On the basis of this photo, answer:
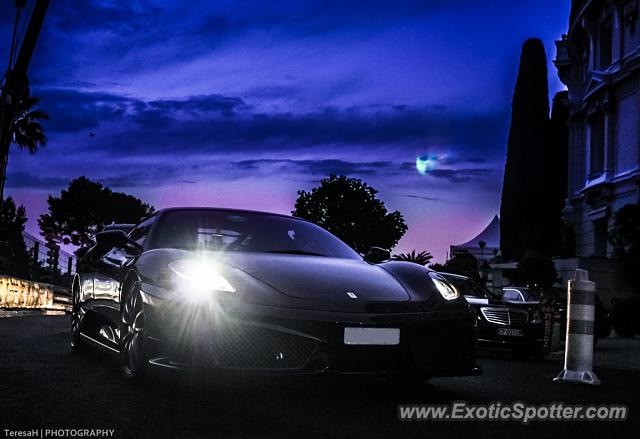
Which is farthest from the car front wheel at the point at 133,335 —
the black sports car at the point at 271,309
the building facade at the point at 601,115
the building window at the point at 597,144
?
the building window at the point at 597,144

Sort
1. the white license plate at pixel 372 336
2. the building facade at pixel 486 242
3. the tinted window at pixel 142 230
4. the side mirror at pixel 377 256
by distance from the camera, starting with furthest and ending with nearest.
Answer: the building facade at pixel 486 242 → the tinted window at pixel 142 230 → the side mirror at pixel 377 256 → the white license plate at pixel 372 336

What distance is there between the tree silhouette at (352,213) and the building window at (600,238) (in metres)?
33.0

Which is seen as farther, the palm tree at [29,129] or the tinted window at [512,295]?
the palm tree at [29,129]

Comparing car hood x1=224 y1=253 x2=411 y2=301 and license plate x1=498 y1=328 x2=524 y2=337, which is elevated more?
car hood x1=224 y1=253 x2=411 y2=301

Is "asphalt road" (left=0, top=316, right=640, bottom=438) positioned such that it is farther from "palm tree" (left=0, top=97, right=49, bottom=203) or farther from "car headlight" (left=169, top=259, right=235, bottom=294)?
"palm tree" (left=0, top=97, right=49, bottom=203)

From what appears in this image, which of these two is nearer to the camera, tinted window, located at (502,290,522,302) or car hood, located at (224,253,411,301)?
car hood, located at (224,253,411,301)

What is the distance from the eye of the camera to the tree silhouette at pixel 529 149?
4572 cm

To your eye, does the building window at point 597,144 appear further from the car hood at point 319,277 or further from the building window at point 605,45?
the car hood at point 319,277

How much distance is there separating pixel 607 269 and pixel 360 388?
2828 cm

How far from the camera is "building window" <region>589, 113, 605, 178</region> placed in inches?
1566

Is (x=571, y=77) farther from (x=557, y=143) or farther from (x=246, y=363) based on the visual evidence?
(x=246, y=363)

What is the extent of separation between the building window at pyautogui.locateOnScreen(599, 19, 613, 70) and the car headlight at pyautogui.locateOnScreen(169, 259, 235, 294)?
124 ft

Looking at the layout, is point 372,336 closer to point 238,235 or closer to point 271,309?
point 271,309

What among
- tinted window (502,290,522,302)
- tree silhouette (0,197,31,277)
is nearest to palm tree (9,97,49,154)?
tree silhouette (0,197,31,277)
